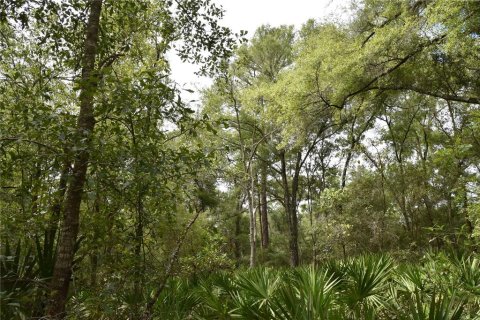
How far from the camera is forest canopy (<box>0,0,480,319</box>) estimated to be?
3182 mm

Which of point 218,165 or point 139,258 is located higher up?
point 218,165

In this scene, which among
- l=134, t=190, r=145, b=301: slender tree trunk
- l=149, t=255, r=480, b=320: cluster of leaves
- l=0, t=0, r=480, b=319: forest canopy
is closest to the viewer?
l=0, t=0, r=480, b=319: forest canopy

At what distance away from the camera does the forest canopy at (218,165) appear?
3182 millimetres

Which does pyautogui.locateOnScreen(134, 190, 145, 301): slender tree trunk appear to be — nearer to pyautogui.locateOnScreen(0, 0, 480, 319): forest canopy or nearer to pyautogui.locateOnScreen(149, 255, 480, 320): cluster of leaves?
pyautogui.locateOnScreen(0, 0, 480, 319): forest canopy

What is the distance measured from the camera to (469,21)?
8.98 meters

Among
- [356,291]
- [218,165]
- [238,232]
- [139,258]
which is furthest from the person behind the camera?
[238,232]

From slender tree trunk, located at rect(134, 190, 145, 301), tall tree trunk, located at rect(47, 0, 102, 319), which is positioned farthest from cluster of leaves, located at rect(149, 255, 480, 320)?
tall tree trunk, located at rect(47, 0, 102, 319)

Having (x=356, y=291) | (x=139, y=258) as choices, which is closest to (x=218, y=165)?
(x=356, y=291)

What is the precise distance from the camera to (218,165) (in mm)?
13180

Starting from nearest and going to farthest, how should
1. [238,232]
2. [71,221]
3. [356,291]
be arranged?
1. [71,221]
2. [356,291]
3. [238,232]

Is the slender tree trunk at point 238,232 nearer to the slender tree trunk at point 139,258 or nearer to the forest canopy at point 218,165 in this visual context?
the forest canopy at point 218,165

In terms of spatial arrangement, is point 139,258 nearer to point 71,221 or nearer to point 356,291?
point 71,221

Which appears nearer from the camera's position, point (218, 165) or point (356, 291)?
point (356, 291)

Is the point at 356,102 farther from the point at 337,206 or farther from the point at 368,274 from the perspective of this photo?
the point at 368,274
